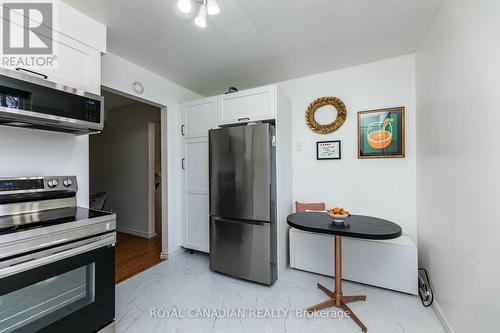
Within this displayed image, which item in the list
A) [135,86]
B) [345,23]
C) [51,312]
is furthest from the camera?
[135,86]

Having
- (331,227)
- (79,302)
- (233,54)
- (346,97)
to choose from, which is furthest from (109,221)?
(346,97)

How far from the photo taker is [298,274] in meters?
2.46

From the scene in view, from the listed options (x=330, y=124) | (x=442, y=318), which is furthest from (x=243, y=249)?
(x=330, y=124)

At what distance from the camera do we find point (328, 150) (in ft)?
8.98

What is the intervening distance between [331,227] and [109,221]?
5.40ft

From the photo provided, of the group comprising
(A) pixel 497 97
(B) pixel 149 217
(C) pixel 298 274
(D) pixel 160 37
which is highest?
(D) pixel 160 37

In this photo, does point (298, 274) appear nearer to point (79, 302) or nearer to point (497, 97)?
point (79, 302)

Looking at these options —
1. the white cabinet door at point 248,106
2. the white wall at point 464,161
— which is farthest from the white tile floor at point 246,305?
the white cabinet door at point 248,106

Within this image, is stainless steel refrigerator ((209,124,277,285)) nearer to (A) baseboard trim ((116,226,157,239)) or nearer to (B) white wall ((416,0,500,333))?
(B) white wall ((416,0,500,333))

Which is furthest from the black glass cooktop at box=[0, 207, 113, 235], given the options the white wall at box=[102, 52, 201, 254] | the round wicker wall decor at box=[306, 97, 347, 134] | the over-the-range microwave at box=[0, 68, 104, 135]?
the round wicker wall decor at box=[306, 97, 347, 134]

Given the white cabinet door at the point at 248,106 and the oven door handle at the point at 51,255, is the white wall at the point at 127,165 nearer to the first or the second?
the white cabinet door at the point at 248,106

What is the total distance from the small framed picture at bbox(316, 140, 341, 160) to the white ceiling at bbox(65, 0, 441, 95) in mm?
955

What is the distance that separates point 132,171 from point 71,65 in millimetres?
2686

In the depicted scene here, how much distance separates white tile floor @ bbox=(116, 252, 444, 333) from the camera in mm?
1639
